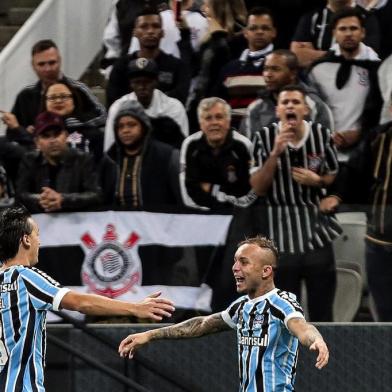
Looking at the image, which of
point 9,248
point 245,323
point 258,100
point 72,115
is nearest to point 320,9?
point 258,100

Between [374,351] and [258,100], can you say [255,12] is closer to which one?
[258,100]

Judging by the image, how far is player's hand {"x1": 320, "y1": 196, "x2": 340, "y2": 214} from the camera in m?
11.0

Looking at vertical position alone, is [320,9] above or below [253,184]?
above

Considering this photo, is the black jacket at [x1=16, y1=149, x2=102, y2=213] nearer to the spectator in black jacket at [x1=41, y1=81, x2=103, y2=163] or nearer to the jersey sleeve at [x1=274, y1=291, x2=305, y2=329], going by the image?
the spectator in black jacket at [x1=41, y1=81, x2=103, y2=163]

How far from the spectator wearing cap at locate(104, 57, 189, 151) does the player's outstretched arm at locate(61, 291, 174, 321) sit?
4.17 m

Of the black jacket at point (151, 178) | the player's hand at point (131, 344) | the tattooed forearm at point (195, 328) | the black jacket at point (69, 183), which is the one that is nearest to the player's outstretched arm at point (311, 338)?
the tattooed forearm at point (195, 328)

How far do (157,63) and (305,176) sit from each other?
98.1 inches

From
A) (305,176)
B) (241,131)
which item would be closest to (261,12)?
(241,131)

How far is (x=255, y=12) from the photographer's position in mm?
12719

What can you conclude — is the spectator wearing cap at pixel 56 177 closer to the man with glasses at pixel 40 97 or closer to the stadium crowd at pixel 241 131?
the stadium crowd at pixel 241 131

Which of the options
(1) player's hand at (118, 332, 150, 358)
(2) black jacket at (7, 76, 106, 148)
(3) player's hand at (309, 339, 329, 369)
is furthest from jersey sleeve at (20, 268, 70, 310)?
(2) black jacket at (7, 76, 106, 148)

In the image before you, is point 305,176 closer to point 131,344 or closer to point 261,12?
point 261,12

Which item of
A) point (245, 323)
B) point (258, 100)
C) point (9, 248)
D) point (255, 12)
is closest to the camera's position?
point (9, 248)

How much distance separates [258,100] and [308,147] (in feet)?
2.89
